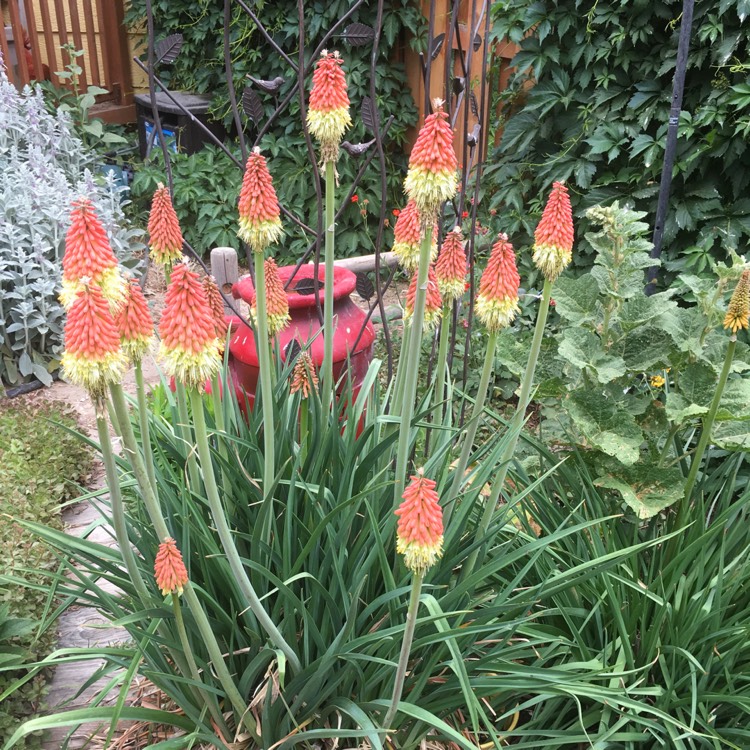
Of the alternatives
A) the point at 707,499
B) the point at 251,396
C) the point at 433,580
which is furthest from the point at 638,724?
the point at 251,396

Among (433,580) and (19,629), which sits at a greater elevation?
(433,580)

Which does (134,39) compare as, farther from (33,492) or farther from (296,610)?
(296,610)

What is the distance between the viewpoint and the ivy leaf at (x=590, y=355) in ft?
7.19

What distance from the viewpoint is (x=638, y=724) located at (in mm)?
1890

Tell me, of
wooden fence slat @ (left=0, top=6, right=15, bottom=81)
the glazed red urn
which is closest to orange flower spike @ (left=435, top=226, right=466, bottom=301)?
the glazed red urn

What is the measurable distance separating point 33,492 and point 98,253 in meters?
1.95

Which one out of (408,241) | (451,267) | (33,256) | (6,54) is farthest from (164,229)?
(6,54)

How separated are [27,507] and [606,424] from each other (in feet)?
6.88

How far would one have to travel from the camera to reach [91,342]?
4.17 feet

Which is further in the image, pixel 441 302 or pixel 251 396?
pixel 251 396

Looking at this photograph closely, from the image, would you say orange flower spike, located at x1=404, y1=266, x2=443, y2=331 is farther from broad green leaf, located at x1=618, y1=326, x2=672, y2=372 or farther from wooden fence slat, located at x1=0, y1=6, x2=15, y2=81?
wooden fence slat, located at x1=0, y1=6, x2=15, y2=81

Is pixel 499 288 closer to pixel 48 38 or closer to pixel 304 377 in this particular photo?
pixel 304 377

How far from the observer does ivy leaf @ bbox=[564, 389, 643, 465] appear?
215 centimetres

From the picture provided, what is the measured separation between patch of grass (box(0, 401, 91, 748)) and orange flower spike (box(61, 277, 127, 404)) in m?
0.57
